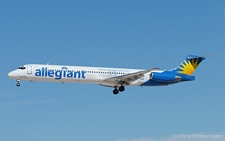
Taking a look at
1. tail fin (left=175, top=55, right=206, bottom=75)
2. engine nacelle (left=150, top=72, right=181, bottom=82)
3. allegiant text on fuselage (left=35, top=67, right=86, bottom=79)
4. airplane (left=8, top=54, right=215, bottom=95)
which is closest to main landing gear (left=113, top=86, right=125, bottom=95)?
airplane (left=8, top=54, right=215, bottom=95)

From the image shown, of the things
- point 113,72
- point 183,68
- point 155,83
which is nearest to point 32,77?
point 113,72

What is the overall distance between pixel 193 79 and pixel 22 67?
25.1m

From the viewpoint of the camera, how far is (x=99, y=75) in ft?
233

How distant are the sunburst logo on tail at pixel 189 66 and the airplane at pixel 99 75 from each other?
4.01 ft

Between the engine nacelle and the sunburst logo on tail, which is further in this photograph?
the sunburst logo on tail

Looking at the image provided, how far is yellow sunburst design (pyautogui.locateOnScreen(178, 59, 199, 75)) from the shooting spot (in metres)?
76.7

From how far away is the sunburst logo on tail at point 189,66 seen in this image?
3019 inches

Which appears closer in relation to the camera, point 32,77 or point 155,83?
point 32,77

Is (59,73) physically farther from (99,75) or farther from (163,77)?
(163,77)

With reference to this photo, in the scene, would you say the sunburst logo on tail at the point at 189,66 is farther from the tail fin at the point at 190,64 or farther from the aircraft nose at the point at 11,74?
the aircraft nose at the point at 11,74

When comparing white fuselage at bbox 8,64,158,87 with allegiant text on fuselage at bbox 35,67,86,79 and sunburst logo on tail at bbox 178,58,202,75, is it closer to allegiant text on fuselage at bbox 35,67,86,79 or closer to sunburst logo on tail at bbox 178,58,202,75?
allegiant text on fuselage at bbox 35,67,86,79

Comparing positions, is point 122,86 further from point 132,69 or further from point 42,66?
point 42,66

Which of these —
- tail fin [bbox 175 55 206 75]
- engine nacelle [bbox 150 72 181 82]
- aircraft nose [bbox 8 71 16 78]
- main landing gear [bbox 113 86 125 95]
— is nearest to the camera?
aircraft nose [bbox 8 71 16 78]

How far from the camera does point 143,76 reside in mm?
73000
